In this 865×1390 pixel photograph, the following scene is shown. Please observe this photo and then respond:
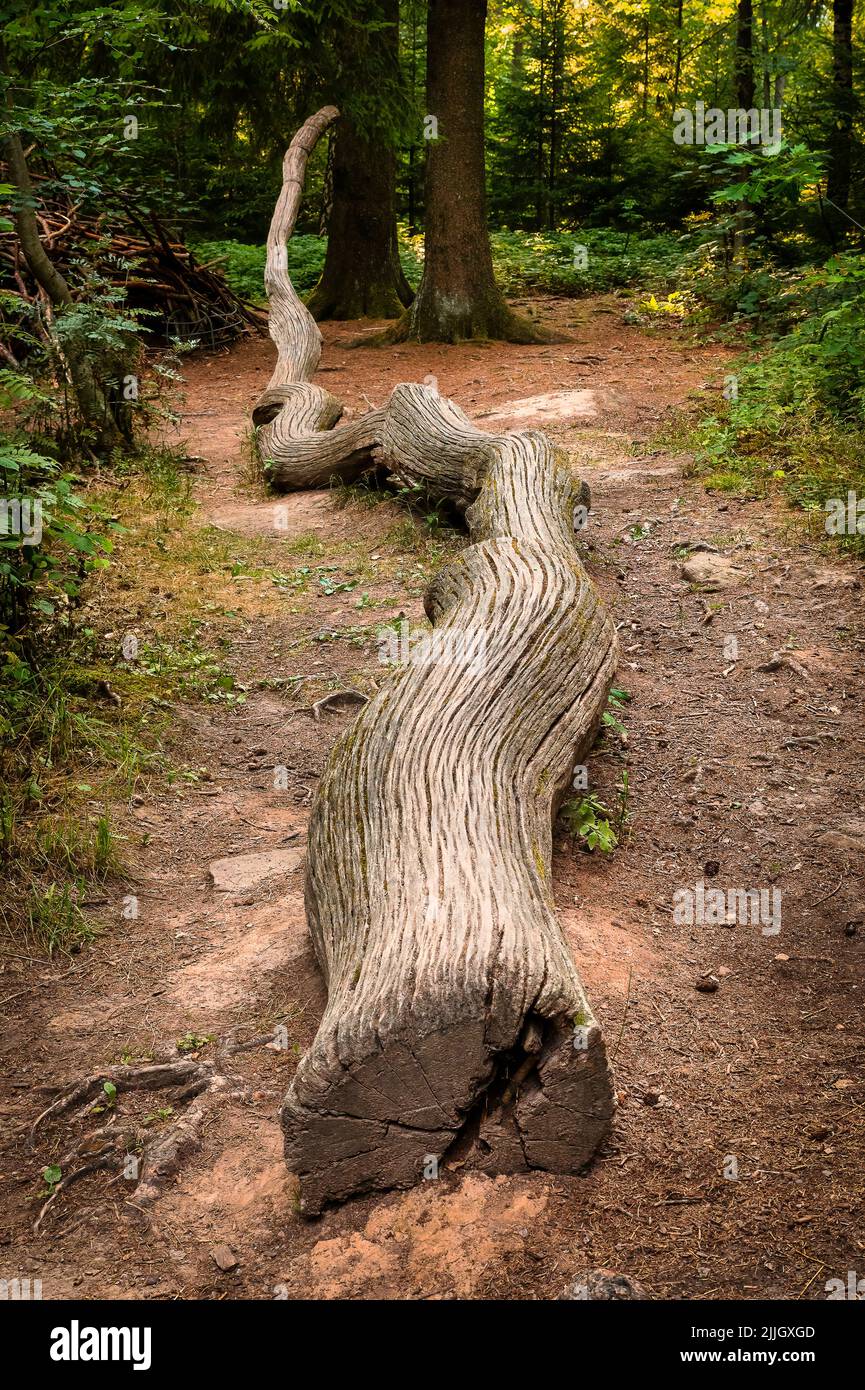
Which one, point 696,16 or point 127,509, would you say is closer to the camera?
point 127,509

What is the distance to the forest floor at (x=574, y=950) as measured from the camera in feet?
8.53

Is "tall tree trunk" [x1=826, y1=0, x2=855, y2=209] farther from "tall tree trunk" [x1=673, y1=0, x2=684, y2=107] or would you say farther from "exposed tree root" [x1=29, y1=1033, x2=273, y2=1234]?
"exposed tree root" [x1=29, y1=1033, x2=273, y2=1234]

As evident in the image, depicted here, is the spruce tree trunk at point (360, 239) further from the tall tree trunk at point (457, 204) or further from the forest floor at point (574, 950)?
the forest floor at point (574, 950)

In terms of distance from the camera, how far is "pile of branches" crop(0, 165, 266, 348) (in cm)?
1213

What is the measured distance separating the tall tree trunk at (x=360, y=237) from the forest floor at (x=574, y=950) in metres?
8.20

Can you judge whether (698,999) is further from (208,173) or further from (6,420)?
(208,173)

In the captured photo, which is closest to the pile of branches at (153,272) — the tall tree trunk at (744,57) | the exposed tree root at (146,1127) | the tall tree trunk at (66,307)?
the tall tree trunk at (66,307)

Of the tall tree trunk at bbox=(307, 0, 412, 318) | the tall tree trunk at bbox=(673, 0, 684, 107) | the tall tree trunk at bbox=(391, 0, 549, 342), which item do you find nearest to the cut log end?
the tall tree trunk at bbox=(391, 0, 549, 342)

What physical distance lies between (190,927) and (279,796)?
1.04m

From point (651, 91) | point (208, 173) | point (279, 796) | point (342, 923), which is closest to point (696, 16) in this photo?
point (651, 91)

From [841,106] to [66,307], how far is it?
9.04 meters

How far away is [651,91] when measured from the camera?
71.2 feet

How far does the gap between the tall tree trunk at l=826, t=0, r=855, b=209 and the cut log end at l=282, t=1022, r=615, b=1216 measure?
39.1 feet

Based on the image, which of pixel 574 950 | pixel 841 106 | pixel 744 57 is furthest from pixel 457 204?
pixel 574 950
